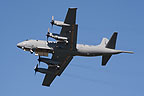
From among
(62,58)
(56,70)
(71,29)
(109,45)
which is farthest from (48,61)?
(109,45)

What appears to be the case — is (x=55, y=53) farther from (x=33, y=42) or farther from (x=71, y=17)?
(x=71, y=17)

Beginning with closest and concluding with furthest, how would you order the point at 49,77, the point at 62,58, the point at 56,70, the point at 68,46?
the point at 68,46
the point at 62,58
the point at 56,70
the point at 49,77

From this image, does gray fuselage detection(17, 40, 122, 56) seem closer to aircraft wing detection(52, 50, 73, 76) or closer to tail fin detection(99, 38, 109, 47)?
aircraft wing detection(52, 50, 73, 76)

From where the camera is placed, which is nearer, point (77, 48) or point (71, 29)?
point (71, 29)

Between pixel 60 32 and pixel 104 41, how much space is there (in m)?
9.56

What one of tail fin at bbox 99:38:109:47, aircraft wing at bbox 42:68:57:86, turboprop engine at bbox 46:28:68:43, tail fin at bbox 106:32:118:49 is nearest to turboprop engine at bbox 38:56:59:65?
aircraft wing at bbox 42:68:57:86

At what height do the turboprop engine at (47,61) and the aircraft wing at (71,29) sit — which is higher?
the aircraft wing at (71,29)

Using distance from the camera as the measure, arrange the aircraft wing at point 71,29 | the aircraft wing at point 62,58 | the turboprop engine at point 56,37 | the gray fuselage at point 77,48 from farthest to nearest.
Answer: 1. the aircraft wing at point 62,58
2. the gray fuselage at point 77,48
3. the turboprop engine at point 56,37
4. the aircraft wing at point 71,29

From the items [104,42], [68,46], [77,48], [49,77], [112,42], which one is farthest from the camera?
[49,77]

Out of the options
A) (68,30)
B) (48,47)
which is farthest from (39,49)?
(68,30)

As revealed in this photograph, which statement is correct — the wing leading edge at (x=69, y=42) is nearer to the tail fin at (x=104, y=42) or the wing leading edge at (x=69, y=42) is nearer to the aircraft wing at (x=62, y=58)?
the aircraft wing at (x=62, y=58)

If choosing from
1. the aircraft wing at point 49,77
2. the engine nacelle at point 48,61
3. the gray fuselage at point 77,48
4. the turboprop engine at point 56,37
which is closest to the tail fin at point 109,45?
the gray fuselage at point 77,48

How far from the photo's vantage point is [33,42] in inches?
2334

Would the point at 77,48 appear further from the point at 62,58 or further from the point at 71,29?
the point at 62,58
